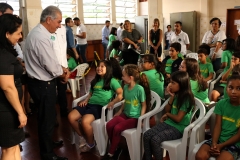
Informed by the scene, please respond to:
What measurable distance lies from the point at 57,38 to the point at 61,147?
49.4 inches

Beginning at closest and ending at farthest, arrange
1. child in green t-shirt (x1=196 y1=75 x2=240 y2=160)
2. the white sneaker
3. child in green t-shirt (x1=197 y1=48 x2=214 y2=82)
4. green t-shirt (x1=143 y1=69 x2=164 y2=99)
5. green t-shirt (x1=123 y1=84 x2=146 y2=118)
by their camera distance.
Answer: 1. child in green t-shirt (x1=196 y1=75 x2=240 y2=160)
2. green t-shirt (x1=123 y1=84 x2=146 y2=118)
3. the white sneaker
4. green t-shirt (x1=143 y1=69 x2=164 y2=99)
5. child in green t-shirt (x1=197 y1=48 x2=214 y2=82)

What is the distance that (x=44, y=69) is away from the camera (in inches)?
92.5

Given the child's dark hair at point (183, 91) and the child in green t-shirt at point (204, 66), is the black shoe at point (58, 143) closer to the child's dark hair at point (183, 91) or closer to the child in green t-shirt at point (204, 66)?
the child's dark hair at point (183, 91)

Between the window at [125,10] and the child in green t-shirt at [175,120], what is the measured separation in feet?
28.8

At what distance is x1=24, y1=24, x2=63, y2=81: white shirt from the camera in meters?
2.26

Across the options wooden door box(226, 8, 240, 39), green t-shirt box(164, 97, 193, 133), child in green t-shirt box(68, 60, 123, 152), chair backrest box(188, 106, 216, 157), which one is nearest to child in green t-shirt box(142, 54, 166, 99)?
child in green t-shirt box(68, 60, 123, 152)

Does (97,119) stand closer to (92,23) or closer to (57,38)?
(57,38)

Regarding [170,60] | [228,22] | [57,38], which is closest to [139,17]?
[228,22]

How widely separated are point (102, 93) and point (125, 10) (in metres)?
8.76

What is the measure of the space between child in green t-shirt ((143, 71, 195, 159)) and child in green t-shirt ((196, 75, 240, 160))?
0.27 meters

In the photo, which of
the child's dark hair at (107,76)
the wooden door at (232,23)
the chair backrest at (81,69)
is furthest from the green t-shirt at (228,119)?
the wooden door at (232,23)

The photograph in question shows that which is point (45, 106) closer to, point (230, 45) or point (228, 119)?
point (228, 119)

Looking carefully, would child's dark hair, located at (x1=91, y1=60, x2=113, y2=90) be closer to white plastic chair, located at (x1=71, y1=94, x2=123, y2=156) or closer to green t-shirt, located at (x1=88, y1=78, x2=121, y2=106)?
green t-shirt, located at (x1=88, y1=78, x2=121, y2=106)

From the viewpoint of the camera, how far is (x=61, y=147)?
9.50 ft
